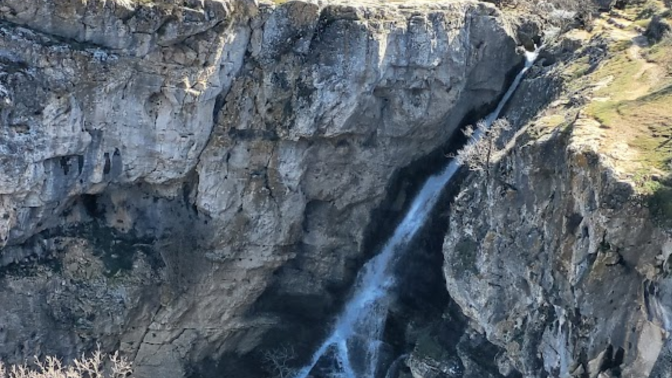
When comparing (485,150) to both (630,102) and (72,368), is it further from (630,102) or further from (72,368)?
(72,368)

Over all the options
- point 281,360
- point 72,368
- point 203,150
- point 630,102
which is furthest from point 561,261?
point 72,368

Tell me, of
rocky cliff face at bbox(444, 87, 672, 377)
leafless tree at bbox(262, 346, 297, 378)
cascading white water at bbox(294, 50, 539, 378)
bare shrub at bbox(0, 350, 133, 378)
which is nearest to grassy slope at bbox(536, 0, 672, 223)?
rocky cliff face at bbox(444, 87, 672, 377)

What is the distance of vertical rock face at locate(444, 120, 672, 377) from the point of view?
784 inches

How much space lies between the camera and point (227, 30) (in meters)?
28.5

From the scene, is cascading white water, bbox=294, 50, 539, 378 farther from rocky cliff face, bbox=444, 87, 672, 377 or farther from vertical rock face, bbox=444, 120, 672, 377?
vertical rock face, bbox=444, 120, 672, 377

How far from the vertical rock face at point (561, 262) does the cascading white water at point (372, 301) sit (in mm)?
5567

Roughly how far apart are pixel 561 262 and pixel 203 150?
16130mm

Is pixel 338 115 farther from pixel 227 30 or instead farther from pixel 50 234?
pixel 50 234

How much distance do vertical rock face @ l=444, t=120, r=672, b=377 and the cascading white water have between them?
557cm

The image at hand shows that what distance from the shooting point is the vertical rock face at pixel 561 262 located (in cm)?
1991

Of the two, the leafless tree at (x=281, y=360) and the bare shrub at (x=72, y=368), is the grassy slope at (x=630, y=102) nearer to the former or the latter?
the leafless tree at (x=281, y=360)

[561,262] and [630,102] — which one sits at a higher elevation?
[630,102]

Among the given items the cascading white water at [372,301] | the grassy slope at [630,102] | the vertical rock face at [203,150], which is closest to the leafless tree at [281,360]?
the cascading white water at [372,301]

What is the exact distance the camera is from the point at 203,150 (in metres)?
30.4
